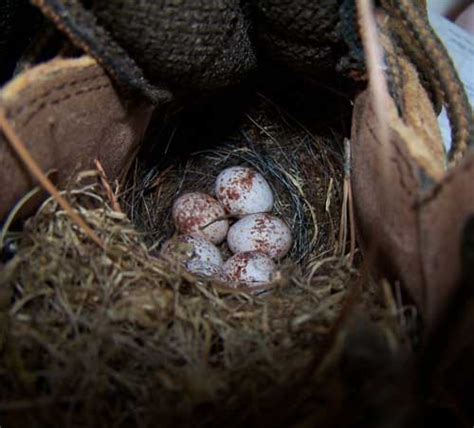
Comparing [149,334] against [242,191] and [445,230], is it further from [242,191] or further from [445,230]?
[242,191]

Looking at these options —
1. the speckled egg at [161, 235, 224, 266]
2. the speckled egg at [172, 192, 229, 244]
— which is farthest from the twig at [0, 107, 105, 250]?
the speckled egg at [172, 192, 229, 244]

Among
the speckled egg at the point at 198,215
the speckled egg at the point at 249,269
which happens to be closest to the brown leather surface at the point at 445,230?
the speckled egg at the point at 249,269

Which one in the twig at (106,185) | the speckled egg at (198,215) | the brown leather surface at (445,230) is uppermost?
the brown leather surface at (445,230)

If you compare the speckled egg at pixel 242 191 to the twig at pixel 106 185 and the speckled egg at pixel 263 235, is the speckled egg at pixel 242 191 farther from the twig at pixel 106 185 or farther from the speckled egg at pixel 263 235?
the twig at pixel 106 185

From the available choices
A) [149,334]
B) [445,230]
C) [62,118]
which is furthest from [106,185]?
[445,230]

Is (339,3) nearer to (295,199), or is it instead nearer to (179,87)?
(179,87)

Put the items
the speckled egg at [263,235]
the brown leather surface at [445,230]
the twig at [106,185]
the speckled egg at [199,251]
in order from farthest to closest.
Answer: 1. the speckled egg at [263,235]
2. the speckled egg at [199,251]
3. the twig at [106,185]
4. the brown leather surface at [445,230]
